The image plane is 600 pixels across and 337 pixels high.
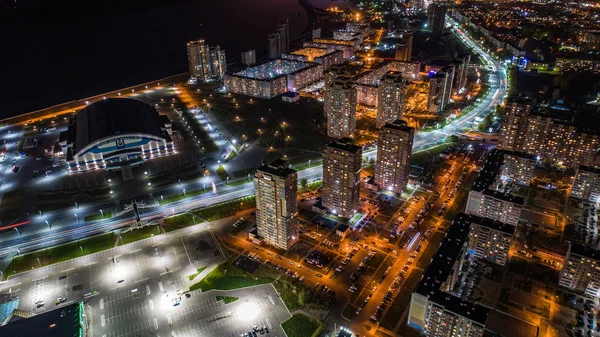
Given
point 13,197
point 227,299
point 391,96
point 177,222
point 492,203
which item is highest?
point 391,96

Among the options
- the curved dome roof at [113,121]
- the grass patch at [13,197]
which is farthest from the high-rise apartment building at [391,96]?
the grass patch at [13,197]

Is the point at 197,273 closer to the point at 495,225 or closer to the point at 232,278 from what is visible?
the point at 232,278

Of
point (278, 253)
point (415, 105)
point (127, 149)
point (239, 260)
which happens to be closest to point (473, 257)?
point (278, 253)

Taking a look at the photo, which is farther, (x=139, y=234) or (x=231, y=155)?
→ (x=231, y=155)

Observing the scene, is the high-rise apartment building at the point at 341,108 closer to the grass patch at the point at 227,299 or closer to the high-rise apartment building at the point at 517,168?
the high-rise apartment building at the point at 517,168

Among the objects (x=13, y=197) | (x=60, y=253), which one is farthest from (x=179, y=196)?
(x=13, y=197)

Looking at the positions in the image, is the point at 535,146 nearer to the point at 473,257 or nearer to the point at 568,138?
the point at 568,138
